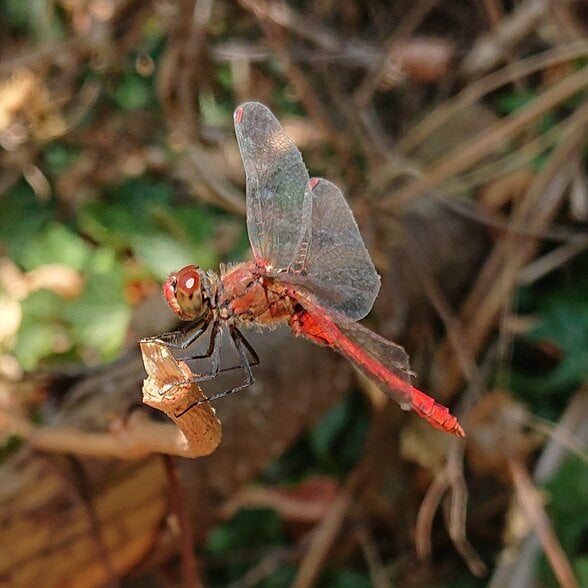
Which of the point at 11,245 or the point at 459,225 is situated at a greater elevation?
the point at 459,225

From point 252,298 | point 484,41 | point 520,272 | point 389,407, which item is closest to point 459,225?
point 520,272

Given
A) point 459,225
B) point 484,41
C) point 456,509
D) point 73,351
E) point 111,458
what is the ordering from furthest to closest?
point 484,41 → point 459,225 → point 73,351 → point 456,509 → point 111,458

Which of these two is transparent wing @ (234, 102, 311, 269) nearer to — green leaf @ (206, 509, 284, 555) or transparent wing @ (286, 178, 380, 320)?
transparent wing @ (286, 178, 380, 320)

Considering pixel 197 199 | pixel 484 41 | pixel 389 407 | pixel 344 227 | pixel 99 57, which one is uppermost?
pixel 344 227

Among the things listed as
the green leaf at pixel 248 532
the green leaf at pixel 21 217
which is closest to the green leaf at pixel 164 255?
the green leaf at pixel 21 217

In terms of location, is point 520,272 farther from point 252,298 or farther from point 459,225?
point 252,298

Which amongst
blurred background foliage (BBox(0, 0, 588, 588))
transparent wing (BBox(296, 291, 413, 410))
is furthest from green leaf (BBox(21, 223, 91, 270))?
transparent wing (BBox(296, 291, 413, 410))

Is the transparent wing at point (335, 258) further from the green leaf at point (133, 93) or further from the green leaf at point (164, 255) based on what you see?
the green leaf at point (133, 93)
